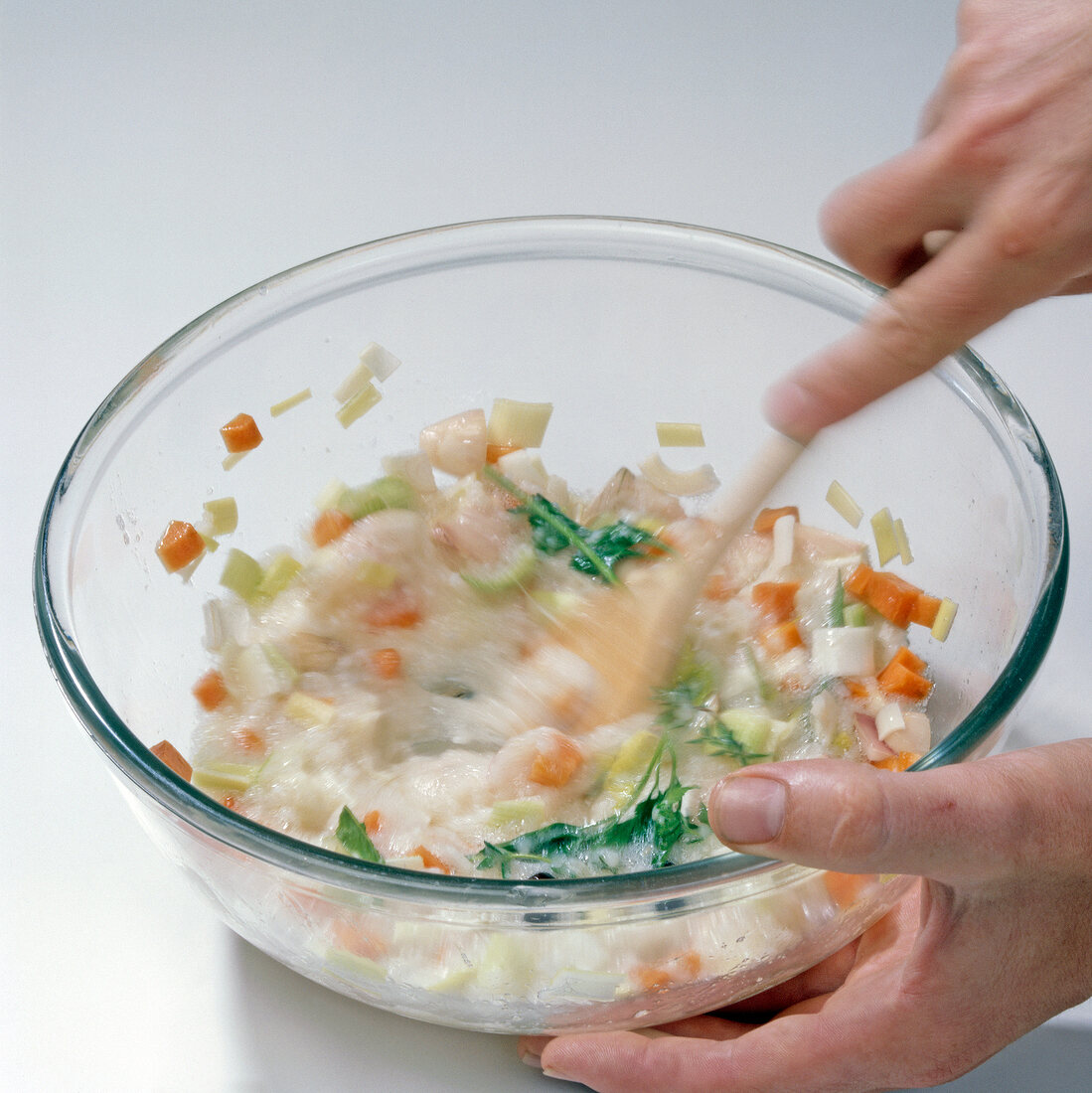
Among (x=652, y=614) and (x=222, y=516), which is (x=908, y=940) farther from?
(x=222, y=516)

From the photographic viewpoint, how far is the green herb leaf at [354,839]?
1.10m

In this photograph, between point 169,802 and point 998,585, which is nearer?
point 169,802

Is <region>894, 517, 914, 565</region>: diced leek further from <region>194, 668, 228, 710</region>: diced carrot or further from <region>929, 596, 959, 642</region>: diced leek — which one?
<region>194, 668, 228, 710</region>: diced carrot

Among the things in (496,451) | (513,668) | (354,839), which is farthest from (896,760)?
(496,451)

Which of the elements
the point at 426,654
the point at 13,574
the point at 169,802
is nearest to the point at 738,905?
the point at 169,802

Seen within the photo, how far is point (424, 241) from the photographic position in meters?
1.50

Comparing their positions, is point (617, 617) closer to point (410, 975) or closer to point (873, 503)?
point (873, 503)

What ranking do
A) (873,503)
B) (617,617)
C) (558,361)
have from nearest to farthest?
(617,617) < (873,503) < (558,361)

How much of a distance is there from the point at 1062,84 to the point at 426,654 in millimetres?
869

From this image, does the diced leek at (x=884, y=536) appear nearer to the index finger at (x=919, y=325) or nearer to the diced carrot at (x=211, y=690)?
the index finger at (x=919, y=325)

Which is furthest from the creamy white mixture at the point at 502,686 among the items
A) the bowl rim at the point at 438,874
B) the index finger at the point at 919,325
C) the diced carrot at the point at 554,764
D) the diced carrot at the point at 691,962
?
the index finger at the point at 919,325

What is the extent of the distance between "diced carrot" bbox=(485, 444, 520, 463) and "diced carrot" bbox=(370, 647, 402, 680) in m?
0.31

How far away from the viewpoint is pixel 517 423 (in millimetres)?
1598

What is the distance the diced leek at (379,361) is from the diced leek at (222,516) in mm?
248
